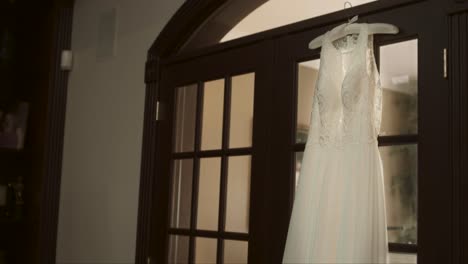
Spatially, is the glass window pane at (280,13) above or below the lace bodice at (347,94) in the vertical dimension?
above

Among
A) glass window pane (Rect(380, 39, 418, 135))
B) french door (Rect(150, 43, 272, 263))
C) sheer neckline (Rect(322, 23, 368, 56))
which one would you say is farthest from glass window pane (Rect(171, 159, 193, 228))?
glass window pane (Rect(380, 39, 418, 135))

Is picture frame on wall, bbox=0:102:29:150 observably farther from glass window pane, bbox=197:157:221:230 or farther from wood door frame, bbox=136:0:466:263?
glass window pane, bbox=197:157:221:230

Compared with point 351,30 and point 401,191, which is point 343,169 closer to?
point 401,191

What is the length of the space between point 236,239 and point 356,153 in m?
0.75

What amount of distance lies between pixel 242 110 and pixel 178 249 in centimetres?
73

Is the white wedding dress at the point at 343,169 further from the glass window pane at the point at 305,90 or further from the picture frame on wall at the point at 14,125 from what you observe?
the picture frame on wall at the point at 14,125

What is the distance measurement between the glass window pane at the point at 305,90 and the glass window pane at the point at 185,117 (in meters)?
0.63

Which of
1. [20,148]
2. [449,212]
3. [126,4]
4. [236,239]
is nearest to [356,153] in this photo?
[449,212]

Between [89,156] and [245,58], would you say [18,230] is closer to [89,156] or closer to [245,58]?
[89,156]

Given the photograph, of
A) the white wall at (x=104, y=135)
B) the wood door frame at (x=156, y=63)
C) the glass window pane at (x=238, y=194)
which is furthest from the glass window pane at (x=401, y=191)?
the white wall at (x=104, y=135)

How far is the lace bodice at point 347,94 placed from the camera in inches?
83.4

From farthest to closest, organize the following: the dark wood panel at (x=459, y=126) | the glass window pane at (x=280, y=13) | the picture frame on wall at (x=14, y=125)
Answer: the picture frame on wall at (x=14, y=125) < the glass window pane at (x=280, y=13) < the dark wood panel at (x=459, y=126)

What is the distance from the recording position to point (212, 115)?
2877 millimetres

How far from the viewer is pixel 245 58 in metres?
2.71
